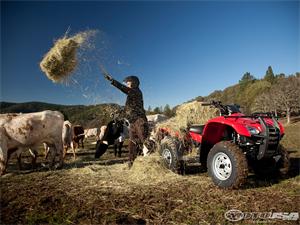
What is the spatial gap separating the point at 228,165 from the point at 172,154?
62.5 inches

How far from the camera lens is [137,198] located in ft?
16.3

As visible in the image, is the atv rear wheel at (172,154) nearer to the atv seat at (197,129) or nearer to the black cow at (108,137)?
the atv seat at (197,129)

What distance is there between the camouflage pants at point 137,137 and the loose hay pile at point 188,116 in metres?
0.48

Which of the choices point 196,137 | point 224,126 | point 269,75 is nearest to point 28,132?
point 196,137

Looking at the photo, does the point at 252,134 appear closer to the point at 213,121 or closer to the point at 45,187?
the point at 213,121

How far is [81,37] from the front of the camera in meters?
8.01

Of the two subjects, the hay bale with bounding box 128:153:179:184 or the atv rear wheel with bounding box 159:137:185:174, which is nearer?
the hay bale with bounding box 128:153:179:184

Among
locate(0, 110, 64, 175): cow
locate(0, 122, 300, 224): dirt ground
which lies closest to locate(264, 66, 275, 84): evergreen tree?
locate(0, 110, 64, 175): cow

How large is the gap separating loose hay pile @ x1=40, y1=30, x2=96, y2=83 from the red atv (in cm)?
351

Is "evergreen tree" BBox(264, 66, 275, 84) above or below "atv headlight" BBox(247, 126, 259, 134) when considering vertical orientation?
above

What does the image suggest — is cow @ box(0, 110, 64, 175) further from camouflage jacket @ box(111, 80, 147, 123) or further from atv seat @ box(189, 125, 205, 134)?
atv seat @ box(189, 125, 205, 134)

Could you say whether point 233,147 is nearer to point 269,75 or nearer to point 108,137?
point 108,137

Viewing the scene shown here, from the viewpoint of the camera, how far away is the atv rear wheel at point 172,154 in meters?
6.53

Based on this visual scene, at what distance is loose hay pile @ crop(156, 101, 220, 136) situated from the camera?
7122 millimetres
